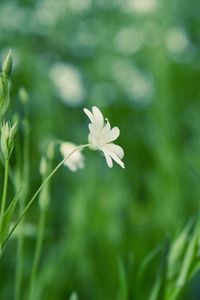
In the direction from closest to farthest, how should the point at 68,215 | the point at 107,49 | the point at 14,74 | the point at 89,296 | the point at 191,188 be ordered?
1. the point at 89,296
2. the point at 68,215
3. the point at 191,188
4. the point at 14,74
5. the point at 107,49

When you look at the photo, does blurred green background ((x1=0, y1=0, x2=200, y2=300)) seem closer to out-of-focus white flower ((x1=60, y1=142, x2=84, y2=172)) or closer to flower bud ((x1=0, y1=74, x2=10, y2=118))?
out-of-focus white flower ((x1=60, y1=142, x2=84, y2=172))

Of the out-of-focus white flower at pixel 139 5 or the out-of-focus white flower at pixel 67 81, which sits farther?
the out-of-focus white flower at pixel 139 5

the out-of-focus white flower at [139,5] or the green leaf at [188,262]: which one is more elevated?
the out-of-focus white flower at [139,5]

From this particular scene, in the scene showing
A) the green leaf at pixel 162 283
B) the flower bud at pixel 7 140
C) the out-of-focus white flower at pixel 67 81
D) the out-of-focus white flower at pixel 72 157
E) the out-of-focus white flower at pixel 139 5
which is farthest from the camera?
the out-of-focus white flower at pixel 139 5

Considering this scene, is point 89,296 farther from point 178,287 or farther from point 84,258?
point 178,287

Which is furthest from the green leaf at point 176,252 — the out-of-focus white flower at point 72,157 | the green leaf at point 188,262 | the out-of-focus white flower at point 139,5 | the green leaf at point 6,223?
the out-of-focus white flower at point 139,5

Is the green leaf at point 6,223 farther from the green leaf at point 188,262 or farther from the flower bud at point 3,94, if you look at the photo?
the green leaf at point 188,262

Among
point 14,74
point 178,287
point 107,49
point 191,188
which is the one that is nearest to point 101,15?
point 107,49

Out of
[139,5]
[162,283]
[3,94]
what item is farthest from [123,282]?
[139,5]

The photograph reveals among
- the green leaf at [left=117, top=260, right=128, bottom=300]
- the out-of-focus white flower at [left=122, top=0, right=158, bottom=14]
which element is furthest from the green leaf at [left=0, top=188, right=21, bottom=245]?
the out-of-focus white flower at [left=122, top=0, right=158, bottom=14]
